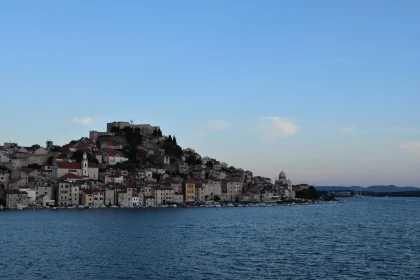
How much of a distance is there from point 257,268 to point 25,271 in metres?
10.8

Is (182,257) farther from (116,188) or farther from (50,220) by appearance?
(116,188)

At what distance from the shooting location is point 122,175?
90312 millimetres

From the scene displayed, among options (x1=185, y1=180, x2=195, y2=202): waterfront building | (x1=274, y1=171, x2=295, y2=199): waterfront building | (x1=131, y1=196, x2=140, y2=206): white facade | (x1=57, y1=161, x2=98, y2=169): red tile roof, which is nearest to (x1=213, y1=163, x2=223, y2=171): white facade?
(x1=274, y1=171, x2=295, y2=199): waterfront building

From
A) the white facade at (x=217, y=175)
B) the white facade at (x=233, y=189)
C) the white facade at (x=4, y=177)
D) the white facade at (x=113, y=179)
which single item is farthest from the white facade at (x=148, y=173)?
the white facade at (x=4, y=177)

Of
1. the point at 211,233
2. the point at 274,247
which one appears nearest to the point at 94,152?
the point at 211,233

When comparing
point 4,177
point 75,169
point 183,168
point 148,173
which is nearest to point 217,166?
point 183,168

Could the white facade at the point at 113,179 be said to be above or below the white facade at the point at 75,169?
below

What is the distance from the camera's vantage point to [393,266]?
86.0 ft

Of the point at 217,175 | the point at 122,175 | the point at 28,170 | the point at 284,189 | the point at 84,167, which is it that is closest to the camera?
the point at 28,170

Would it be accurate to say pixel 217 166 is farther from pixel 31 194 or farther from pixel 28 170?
pixel 31 194

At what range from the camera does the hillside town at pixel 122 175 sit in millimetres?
76312

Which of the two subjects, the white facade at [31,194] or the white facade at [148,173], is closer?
the white facade at [31,194]

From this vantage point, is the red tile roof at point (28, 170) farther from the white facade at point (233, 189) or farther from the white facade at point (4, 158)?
the white facade at point (233, 189)

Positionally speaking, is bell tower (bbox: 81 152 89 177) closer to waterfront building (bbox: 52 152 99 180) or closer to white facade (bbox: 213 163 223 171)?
waterfront building (bbox: 52 152 99 180)
